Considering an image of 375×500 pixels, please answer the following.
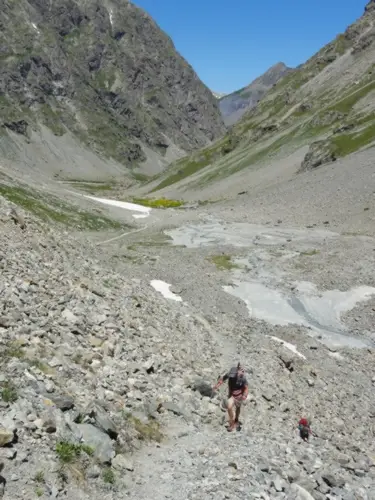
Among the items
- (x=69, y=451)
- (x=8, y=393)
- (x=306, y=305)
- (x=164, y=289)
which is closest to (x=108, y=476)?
(x=69, y=451)

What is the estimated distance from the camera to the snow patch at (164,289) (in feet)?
125

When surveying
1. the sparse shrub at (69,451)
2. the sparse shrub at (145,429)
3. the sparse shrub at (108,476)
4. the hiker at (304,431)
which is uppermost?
the sparse shrub at (69,451)

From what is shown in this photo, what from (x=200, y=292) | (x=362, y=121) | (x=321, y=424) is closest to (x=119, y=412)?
(x=321, y=424)

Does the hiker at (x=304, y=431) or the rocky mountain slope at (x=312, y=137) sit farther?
the rocky mountain slope at (x=312, y=137)

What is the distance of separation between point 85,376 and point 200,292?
2538cm

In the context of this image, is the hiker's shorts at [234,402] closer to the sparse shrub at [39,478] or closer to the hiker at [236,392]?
the hiker at [236,392]

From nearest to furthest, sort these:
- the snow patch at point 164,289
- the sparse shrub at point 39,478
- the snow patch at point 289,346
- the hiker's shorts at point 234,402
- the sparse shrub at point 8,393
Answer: the sparse shrub at point 39,478 < the sparse shrub at point 8,393 < the hiker's shorts at point 234,402 < the snow patch at point 289,346 < the snow patch at point 164,289

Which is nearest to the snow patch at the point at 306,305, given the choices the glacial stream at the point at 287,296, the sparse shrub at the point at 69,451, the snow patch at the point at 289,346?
the glacial stream at the point at 287,296

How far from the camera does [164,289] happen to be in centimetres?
4028

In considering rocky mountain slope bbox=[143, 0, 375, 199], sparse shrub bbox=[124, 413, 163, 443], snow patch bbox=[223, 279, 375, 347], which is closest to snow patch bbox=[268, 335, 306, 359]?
snow patch bbox=[223, 279, 375, 347]

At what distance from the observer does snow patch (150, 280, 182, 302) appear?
3806 cm

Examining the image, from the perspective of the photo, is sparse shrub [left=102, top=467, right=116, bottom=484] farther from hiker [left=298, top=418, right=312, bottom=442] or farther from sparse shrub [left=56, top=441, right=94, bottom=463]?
hiker [left=298, top=418, right=312, bottom=442]

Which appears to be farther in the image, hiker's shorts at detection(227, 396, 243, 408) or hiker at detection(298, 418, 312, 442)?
hiker at detection(298, 418, 312, 442)

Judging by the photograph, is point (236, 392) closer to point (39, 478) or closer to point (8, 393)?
point (8, 393)
